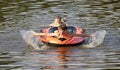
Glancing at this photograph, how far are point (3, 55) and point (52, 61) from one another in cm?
190

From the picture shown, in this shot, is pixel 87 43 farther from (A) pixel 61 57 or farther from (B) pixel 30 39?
(A) pixel 61 57

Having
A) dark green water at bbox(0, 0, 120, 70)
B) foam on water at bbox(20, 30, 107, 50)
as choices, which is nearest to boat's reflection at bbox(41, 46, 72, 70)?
dark green water at bbox(0, 0, 120, 70)

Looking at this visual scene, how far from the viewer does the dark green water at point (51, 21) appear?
15.7 meters

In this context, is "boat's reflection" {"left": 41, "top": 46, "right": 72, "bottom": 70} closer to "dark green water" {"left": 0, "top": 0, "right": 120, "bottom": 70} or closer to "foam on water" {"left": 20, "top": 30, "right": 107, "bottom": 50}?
"dark green water" {"left": 0, "top": 0, "right": 120, "bottom": 70}

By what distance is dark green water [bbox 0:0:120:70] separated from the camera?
15664 millimetres

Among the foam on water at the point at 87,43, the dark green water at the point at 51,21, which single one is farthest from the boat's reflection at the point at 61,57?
the foam on water at the point at 87,43

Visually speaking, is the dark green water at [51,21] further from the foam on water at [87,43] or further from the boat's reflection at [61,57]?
the foam on water at [87,43]

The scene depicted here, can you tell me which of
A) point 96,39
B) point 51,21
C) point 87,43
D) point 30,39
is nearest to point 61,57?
point 87,43

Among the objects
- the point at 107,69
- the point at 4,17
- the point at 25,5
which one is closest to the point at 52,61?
the point at 107,69

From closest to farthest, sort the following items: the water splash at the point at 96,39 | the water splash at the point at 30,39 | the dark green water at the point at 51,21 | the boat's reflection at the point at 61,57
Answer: the boat's reflection at the point at 61,57 < the dark green water at the point at 51,21 < the water splash at the point at 96,39 < the water splash at the point at 30,39

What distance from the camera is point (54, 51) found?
1808 cm

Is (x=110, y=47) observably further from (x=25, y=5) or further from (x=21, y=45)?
(x=25, y=5)

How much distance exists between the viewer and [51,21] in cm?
2448

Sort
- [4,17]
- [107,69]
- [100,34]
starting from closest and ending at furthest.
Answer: [107,69] → [100,34] → [4,17]
